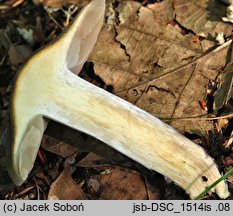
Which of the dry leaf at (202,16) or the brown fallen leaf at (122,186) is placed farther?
the dry leaf at (202,16)

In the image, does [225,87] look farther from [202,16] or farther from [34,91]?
[34,91]

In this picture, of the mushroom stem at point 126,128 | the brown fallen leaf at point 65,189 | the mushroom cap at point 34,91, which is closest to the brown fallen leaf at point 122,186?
the brown fallen leaf at point 65,189

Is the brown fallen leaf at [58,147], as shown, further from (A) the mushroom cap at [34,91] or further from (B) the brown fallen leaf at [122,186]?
(A) the mushroom cap at [34,91]

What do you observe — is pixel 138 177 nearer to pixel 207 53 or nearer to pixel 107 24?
pixel 207 53


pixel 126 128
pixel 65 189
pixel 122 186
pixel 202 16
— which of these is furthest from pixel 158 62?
pixel 65 189

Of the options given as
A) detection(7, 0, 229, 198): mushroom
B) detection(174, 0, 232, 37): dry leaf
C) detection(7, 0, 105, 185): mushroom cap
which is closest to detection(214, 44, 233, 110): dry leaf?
detection(174, 0, 232, 37): dry leaf

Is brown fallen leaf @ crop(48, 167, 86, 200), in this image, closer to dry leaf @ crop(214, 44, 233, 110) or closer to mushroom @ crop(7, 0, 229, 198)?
mushroom @ crop(7, 0, 229, 198)
